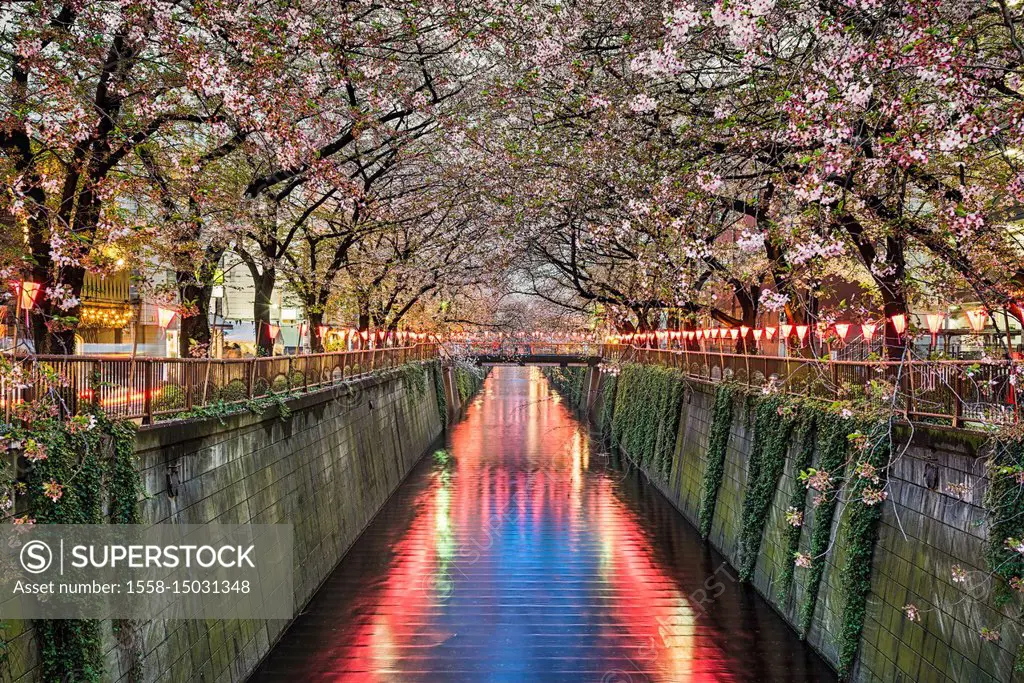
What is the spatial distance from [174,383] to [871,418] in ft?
30.8

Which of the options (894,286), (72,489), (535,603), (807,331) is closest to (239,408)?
(72,489)

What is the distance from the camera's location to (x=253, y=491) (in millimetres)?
13016

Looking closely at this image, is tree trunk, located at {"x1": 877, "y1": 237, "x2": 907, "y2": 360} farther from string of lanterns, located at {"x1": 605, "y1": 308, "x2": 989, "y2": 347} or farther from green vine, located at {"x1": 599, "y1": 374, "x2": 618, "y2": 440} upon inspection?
green vine, located at {"x1": 599, "y1": 374, "x2": 618, "y2": 440}

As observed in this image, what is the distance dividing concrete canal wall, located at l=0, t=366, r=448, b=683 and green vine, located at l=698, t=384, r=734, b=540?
9622mm

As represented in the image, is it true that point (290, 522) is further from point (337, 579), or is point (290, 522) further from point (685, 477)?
point (685, 477)

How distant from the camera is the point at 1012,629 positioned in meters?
7.43

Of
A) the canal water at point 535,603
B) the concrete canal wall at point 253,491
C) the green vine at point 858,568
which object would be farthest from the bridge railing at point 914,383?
the concrete canal wall at point 253,491

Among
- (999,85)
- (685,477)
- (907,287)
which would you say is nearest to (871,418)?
(907,287)

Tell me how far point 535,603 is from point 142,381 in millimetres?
10007

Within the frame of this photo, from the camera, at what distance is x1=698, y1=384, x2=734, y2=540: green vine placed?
20062mm

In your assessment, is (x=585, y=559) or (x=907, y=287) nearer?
(x=907, y=287)

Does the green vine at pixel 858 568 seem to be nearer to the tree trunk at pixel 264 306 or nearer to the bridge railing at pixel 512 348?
the tree trunk at pixel 264 306

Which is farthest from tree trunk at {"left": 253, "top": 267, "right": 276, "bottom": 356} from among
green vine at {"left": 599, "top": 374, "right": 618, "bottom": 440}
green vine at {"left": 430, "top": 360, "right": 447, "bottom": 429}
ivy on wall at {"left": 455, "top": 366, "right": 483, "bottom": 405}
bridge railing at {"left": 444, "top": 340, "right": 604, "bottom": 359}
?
ivy on wall at {"left": 455, "top": 366, "right": 483, "bottom": 405}

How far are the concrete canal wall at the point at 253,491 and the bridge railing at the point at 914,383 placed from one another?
7.90m
